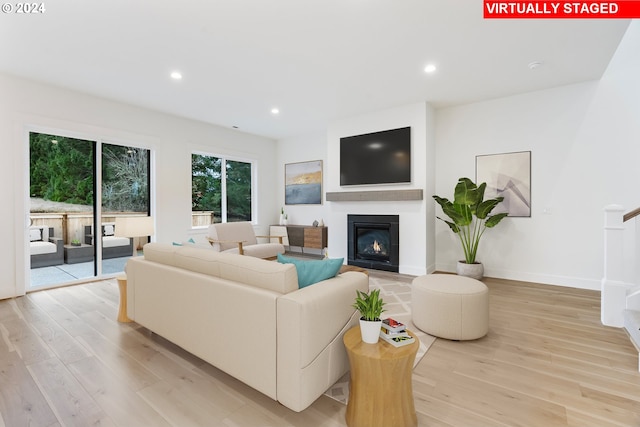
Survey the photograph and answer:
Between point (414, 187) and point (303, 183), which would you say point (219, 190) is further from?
point (414, 187)

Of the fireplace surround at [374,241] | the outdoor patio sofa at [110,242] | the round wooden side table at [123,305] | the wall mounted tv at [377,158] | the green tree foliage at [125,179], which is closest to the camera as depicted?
the round wooden side table at [123,305]

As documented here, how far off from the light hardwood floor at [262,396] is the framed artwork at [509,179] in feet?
6.14

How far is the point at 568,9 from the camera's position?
2.57 meters

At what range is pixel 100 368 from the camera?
215cm

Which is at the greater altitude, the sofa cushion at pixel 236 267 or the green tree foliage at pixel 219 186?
the green tree foliage at pixel 219 186

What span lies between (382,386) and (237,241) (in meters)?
3.91

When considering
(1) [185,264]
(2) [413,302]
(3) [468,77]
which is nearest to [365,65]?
(3) [468,77]

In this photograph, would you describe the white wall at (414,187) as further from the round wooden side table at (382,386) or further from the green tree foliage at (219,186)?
the round wooden side table at (382,386)

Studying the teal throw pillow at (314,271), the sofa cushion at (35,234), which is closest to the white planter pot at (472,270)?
the teal throw pillow at (314,271)

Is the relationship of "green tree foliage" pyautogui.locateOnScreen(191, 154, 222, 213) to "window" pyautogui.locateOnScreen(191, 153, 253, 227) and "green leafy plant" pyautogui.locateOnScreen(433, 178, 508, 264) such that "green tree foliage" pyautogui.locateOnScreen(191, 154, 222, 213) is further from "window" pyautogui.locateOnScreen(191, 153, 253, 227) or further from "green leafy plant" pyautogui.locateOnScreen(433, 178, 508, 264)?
"green leafy plant" pyautogui.locateOnScreen(433, 178, 508, 264)

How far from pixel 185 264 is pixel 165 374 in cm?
77

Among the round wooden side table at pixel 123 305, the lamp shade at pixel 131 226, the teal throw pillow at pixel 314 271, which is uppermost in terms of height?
the lamp shade at pixel 131 226

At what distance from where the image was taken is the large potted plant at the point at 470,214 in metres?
4.26

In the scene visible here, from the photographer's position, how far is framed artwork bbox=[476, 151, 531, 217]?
4.40 m
